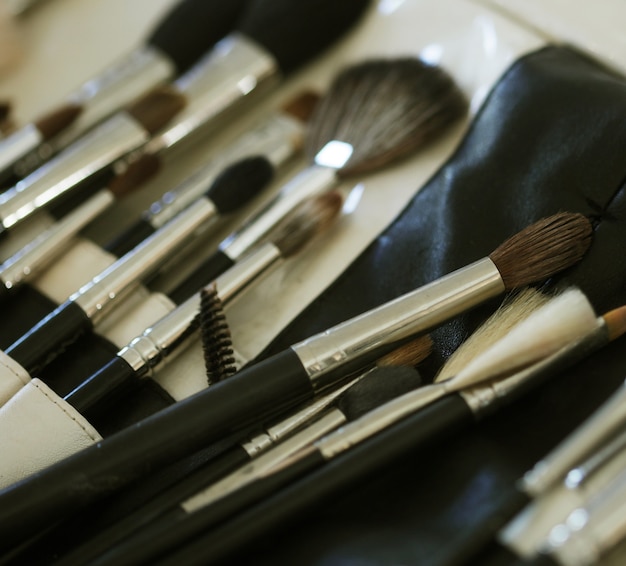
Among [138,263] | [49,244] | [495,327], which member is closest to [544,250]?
[495,327]

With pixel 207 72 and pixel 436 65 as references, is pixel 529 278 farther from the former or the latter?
pixel 207 72

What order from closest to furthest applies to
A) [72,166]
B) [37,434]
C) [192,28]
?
[37,434] → [72,166] → [192,28]

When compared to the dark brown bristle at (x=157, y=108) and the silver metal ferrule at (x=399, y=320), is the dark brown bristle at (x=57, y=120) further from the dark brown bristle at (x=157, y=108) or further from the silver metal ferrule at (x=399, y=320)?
the silver metal ferrule at (x=399, y=320)

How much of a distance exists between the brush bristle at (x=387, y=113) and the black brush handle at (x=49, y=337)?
0.31 m

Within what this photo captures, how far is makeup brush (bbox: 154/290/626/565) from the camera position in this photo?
52cm

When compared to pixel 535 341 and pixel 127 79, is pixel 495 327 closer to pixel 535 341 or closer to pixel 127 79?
pixel 535 341

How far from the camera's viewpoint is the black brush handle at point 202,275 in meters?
0.76

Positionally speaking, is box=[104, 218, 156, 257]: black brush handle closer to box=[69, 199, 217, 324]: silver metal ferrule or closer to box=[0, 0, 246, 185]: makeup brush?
box=[69, 199, 217, 324]: silver metal ferrule

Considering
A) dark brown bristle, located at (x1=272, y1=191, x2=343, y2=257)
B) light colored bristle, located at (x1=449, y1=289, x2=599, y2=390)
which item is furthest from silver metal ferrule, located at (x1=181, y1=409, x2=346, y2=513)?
dark brown bristle, located at (x1=272, y1=191, x2=343, y2=257)

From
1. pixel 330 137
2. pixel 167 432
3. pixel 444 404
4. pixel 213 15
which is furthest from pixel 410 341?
pixel 213 15

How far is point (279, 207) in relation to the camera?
2.65 feet

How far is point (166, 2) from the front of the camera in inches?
42.5

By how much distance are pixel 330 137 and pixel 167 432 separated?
0.42 metres

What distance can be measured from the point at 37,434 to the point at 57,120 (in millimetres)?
417
